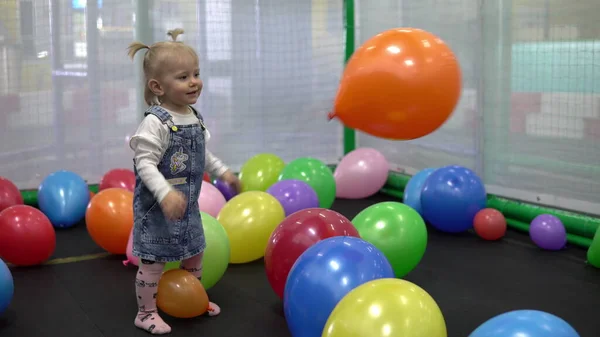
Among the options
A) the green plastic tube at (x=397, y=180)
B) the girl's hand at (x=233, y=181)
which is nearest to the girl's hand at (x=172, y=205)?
the girl's hand at (x=233, y=181)

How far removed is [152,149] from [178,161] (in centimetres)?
16

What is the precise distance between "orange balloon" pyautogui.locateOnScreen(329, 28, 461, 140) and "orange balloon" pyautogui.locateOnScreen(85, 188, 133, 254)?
1.77 m

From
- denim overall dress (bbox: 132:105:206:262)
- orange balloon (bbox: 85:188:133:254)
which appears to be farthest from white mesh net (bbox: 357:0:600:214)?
orange balloon (bbox: 85:188:133:254)

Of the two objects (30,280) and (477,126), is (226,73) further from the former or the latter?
(30,280)

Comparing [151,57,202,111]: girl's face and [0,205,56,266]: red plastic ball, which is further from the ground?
[151,57,202,111]: girl's face

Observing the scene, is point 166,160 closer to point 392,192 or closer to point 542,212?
point 542,212

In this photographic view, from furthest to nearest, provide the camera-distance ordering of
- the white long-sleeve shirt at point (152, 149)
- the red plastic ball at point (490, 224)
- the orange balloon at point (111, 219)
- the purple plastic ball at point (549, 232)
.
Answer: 1. the red plastic ball at point (490, 224)
2. the purple plastic ball at point (549, 232)
3. the orange balloon at point (111, 219)
4. the white long-sleeve shirt at point (152, 149)

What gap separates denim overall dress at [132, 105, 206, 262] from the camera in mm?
3094

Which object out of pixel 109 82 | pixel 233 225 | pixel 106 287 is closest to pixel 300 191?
pixel 233 225

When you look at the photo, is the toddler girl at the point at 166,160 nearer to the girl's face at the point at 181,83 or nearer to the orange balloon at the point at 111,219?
the girl's face at the point at 181,83

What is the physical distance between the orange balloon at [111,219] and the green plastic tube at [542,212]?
282cm

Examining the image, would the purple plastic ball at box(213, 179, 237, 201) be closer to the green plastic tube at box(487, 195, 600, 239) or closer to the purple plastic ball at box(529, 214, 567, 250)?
the green plastic tube at box(487, 195, 600, 239)

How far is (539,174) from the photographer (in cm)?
498

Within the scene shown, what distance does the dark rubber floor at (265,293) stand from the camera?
10.6ft
